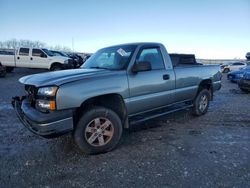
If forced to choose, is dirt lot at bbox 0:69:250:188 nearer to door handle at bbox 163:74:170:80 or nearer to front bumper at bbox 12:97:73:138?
front bumper at bbox 12:97:73:138

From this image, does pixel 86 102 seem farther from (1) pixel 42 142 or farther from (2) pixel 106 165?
(1) pixel 42 142

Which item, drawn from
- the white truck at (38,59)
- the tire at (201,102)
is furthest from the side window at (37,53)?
the tire at (201,102)

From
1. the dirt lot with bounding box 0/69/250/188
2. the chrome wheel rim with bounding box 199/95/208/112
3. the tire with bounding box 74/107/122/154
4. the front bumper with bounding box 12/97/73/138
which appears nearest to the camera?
the dirt lot with bounding box 0/69/250/188

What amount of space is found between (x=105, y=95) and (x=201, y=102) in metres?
3.36

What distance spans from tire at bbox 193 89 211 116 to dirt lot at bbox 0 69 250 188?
647 mm

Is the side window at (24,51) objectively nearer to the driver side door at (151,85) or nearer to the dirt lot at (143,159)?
the dirt lot at (143,159)

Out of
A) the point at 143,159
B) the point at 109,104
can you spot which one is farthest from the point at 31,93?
the point at 143,159

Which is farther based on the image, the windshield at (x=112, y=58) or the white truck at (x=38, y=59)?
the white truck at (x=38, y=59)

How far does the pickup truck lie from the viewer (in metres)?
3.46

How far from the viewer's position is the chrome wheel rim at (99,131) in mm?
3855

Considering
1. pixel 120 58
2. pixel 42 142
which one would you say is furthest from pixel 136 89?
pixel 42 142

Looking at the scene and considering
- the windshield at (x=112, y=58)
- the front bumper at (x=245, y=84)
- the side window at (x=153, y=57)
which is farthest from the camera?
the front bumper at (x=245, y=84)

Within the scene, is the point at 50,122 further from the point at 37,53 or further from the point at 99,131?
the point at 37,53

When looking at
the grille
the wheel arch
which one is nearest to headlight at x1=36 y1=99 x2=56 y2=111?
the grille
